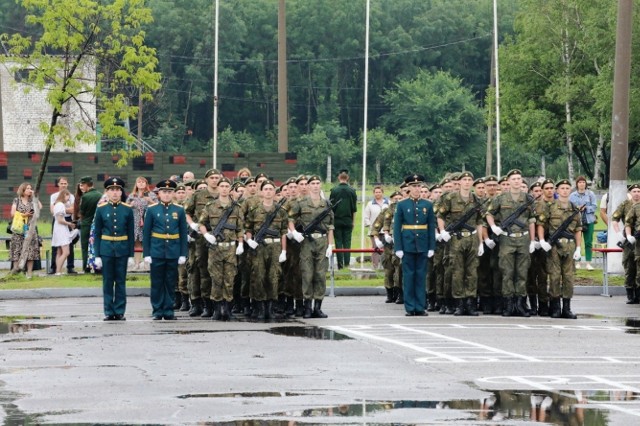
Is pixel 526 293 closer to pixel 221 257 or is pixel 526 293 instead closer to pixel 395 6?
pixel 221 257

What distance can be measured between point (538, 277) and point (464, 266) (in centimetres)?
109

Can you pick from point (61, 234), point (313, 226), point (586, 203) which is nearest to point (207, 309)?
point (313, 226)

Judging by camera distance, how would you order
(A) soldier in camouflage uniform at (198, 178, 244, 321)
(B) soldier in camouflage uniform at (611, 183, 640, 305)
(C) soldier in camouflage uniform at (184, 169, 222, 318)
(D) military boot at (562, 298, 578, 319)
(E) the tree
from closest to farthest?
(A) soldier in camouflage uniform at (198, 178, 244, 321) < (D) military boot at (562, 298, 578, 319) < (C) soldier in camouflage uniform at (184, 169, 222, 318) < (B) soldier in camouflage uniform at (611, 183, 640, 305) < (E) the tree

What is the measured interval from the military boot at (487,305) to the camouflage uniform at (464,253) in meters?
0.30

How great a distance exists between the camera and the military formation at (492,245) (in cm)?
2173

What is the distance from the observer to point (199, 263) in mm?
21812

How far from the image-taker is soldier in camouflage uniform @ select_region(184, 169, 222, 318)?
21.6 meters

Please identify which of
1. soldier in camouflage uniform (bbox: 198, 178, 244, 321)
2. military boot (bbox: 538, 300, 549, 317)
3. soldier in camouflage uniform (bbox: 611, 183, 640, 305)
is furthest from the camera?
soldier in camouflage uniform (bbox: 611, 183, 640, 305)

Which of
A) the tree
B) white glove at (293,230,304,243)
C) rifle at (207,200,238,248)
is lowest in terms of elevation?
white glove at (293,230,304,243)

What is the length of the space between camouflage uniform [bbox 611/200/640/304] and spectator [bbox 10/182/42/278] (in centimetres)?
1073

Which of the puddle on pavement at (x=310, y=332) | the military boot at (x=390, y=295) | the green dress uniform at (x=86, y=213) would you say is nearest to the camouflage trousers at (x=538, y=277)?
the military boot at (x=390, y=295)

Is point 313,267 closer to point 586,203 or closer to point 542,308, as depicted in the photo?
point 542,308

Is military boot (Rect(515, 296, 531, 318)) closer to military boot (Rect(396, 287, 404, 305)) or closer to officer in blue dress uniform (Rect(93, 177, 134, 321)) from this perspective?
military boot (Rect(396, 287, 404, 305))

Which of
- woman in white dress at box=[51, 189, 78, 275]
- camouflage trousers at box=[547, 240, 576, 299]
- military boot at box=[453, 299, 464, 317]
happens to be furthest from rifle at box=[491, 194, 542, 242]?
woman in white dress at box=[51, 189, 78, 275]
